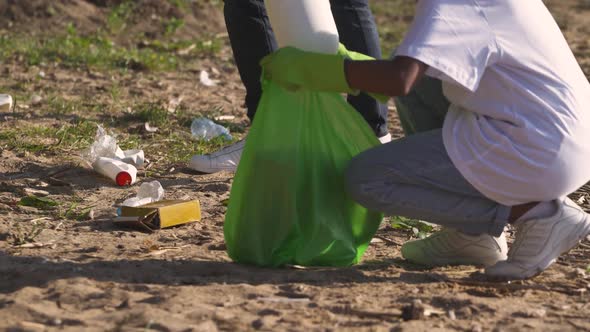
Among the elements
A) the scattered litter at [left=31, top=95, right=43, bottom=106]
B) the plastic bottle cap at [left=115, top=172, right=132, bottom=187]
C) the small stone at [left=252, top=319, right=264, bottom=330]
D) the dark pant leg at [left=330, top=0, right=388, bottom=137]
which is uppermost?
the dark pant leg at [left=330, top=0, right=388, bottom=137]

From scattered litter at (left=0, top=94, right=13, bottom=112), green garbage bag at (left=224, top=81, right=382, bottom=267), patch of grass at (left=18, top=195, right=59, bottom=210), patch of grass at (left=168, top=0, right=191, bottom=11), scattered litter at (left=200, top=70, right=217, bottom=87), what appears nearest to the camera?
green garbage bag at (left=224, top=81, right=382, bottom=267)

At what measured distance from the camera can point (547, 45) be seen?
278 cm

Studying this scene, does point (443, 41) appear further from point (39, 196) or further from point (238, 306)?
point (39, 196)

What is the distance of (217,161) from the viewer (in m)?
4.09

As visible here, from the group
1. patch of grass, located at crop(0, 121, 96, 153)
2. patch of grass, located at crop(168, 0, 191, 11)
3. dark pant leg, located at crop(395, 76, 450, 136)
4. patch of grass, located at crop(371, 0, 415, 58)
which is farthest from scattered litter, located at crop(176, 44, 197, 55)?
dark pant leg, located at crop(395, 76, 450, 136)

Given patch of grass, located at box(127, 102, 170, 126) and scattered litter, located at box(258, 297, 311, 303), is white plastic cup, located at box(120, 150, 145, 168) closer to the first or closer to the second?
patch of grass, located at box(127, 102, 170, 126)

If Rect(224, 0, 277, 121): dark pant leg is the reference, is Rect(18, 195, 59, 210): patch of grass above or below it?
below

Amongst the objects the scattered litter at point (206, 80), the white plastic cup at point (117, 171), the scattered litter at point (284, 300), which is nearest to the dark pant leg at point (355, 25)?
the white plastic cup at point (117, 171)

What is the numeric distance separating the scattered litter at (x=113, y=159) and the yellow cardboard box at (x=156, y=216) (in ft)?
1.48

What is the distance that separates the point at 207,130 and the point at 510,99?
2.15 m

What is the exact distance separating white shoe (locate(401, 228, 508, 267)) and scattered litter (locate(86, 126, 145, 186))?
1247 mm

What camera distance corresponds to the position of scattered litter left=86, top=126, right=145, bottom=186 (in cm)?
390

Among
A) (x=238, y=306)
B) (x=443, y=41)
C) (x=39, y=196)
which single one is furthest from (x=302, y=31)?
(x=39, y=196)

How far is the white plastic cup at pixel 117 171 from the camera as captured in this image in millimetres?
3891
